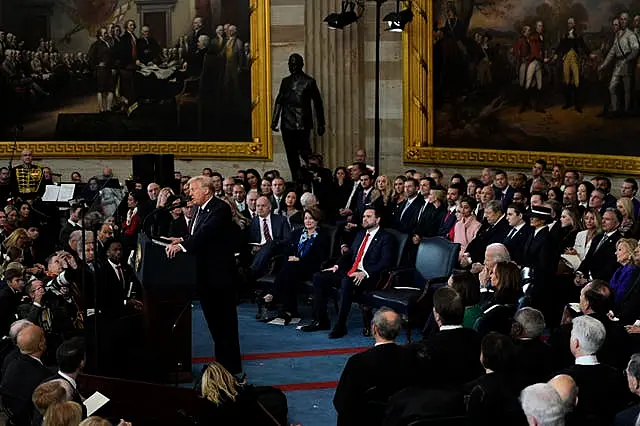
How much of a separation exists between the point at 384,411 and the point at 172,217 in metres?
8.33

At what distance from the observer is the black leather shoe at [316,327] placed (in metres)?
13.8

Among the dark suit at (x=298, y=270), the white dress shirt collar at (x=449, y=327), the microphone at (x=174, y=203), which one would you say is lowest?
the dark suit at (x=298, y=270)

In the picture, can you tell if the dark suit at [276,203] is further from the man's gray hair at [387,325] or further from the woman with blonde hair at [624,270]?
the man's gray hair at [387,325]

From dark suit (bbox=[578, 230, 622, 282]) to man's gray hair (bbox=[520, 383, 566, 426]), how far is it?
618 centimetres

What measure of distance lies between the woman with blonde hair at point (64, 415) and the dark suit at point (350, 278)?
7.09 metres

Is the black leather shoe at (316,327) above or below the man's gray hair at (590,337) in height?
below

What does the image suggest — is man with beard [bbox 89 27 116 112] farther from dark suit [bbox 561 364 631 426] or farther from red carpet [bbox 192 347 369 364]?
dark suit [bbox 561 364 631 426]

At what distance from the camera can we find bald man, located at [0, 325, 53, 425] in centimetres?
825

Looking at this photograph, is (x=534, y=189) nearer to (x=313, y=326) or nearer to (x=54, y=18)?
(x=313, y=326)

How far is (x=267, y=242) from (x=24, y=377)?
704 centimetres

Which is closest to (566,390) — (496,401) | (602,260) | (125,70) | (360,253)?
(496,401)

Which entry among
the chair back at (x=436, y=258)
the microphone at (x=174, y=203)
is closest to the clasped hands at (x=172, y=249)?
the microphone at (x=174, y=203)

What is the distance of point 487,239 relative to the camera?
13.5m

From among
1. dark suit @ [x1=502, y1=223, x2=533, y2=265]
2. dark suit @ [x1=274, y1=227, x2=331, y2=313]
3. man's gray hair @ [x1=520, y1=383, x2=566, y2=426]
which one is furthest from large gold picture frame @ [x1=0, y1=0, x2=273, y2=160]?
man's gray hair @ [x1=520, y1=383, x2=566, y2=426]
